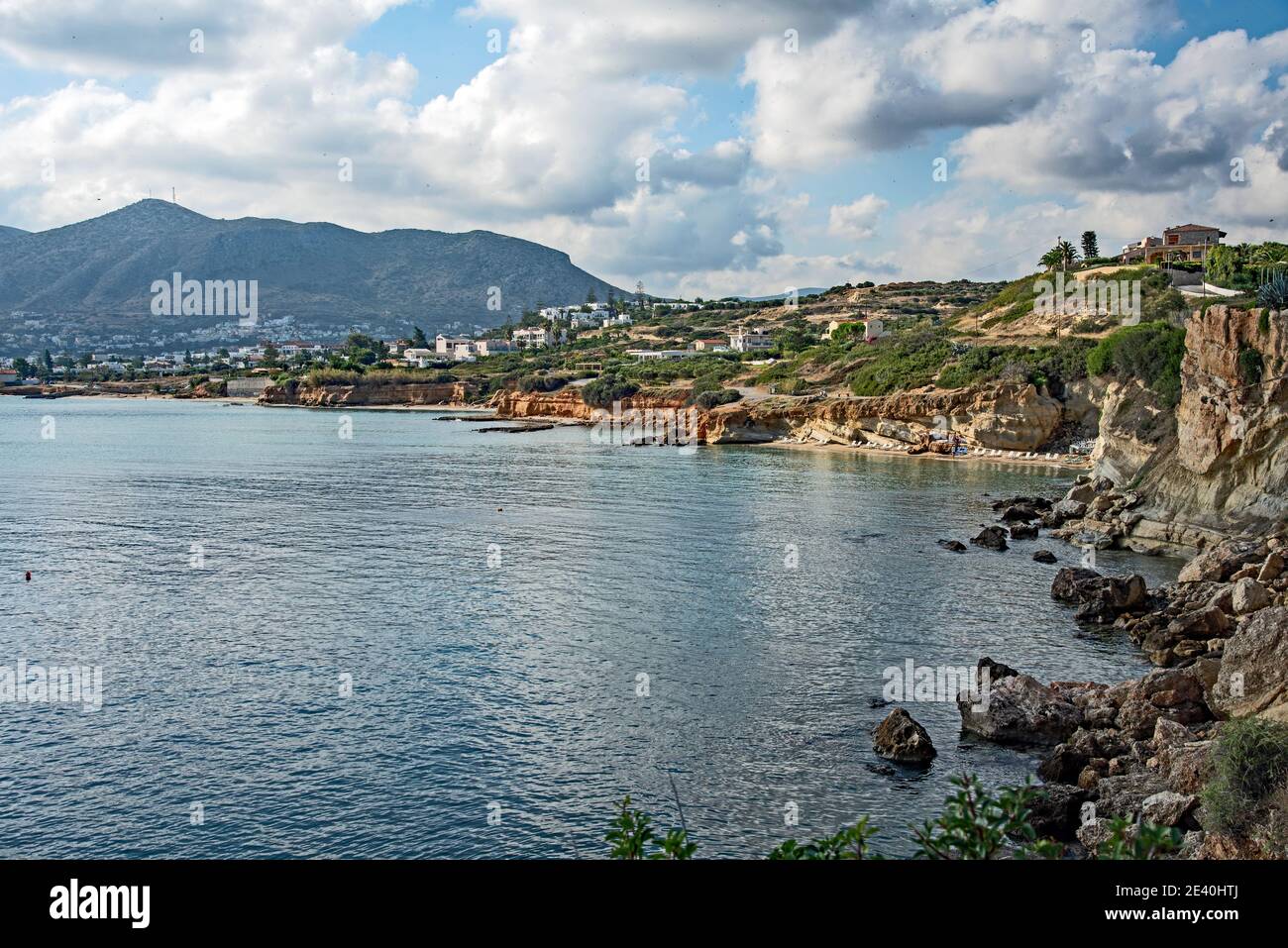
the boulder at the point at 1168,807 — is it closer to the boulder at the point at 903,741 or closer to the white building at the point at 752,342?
the boulder at the point at 903,741

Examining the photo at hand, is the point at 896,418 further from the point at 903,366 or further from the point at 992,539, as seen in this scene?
the point at 992,539

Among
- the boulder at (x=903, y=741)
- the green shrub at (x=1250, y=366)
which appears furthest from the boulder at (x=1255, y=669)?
the green shrub at (x=1250, y=366)

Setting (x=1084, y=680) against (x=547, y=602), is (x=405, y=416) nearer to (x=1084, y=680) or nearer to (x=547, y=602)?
(x=547, y=602)

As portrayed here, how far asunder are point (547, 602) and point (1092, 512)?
86.1ft

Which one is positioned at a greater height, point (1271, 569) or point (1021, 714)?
point (1271, 569)

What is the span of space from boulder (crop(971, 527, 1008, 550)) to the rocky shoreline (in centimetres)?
912

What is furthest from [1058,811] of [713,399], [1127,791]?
[713,399]

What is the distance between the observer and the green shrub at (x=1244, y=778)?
13.3m

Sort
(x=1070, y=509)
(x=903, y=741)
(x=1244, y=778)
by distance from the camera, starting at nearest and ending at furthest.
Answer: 1. (x=1244, y=778)
2. (x=903, y=741)
3. (x=1070, y=509)

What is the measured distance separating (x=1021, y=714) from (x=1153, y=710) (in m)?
2.38

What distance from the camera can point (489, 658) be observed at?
80.9 ft

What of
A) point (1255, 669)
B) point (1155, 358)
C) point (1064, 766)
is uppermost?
point (1155, 358)
